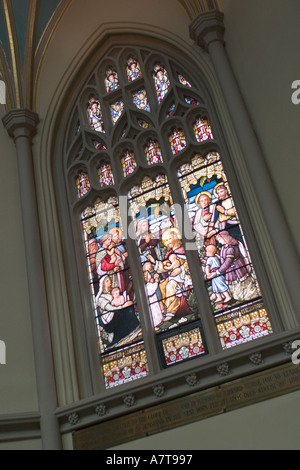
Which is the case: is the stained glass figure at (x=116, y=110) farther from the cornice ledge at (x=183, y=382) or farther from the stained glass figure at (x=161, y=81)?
the cornice ledge at (x=183, y=382)

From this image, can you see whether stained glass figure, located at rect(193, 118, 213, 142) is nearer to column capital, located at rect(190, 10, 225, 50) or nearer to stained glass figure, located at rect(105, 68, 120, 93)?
column capital, located at rect(190, 10, 225, 50)

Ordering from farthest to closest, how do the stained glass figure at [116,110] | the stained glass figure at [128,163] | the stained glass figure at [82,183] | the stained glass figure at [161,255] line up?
the stained glass figure at [116,110], the stained glass figure at [82,183], the stained glass figure at [128,163], the stained glass figure at [161,255]

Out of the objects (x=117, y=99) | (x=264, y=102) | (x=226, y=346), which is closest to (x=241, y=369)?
(x=226, y=346)

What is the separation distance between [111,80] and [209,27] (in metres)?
1.84

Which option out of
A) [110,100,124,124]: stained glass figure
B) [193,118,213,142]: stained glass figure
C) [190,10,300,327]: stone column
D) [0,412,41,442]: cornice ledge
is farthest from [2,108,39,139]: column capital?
[0,412,41,442]: cornice ledge

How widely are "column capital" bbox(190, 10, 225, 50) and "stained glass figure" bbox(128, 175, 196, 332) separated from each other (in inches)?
73.1

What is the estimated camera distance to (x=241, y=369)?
692 cm

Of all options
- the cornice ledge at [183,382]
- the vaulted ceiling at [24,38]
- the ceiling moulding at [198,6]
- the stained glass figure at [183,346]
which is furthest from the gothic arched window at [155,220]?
the vaulted ceiling at [24,38]

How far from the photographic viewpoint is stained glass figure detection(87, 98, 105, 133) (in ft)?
32.1

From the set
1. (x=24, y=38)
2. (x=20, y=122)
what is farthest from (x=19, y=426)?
(x=24, y=38)

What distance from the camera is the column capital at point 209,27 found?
29.1ft

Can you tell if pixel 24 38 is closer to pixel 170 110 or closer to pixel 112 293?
pixel 170 110

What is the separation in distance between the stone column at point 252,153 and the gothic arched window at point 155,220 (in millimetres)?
568

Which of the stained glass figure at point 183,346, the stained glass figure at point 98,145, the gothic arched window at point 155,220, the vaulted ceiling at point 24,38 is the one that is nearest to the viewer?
the stained glass figure at point 183,346
